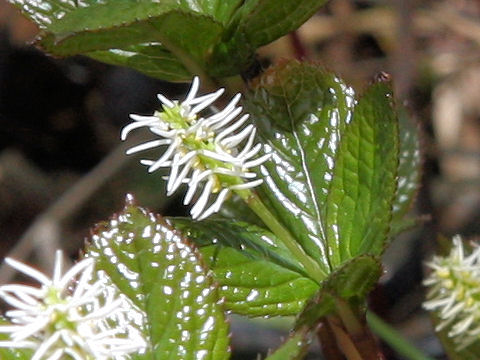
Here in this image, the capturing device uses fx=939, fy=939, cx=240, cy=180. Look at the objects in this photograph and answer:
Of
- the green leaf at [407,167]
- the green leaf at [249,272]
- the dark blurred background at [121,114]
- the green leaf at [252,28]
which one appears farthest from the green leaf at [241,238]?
the dark blurred background at [121,114]

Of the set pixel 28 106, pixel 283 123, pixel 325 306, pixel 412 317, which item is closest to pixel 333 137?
pixel 283 123

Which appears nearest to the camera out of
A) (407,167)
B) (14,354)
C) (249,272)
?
(14,354)

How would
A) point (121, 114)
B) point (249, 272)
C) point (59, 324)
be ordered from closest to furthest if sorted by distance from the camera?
1. point (59, 324)
2. point (249, 272)
3. point (121, 114)

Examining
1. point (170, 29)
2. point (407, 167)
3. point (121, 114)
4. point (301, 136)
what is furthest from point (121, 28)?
point (121, 114)

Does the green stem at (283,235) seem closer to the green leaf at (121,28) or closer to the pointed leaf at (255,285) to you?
the pointed leaf at (255,285)

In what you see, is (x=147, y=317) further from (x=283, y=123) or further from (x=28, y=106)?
(x=28, y=106)

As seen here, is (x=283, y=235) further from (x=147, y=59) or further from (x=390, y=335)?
(x=390, y=335)
